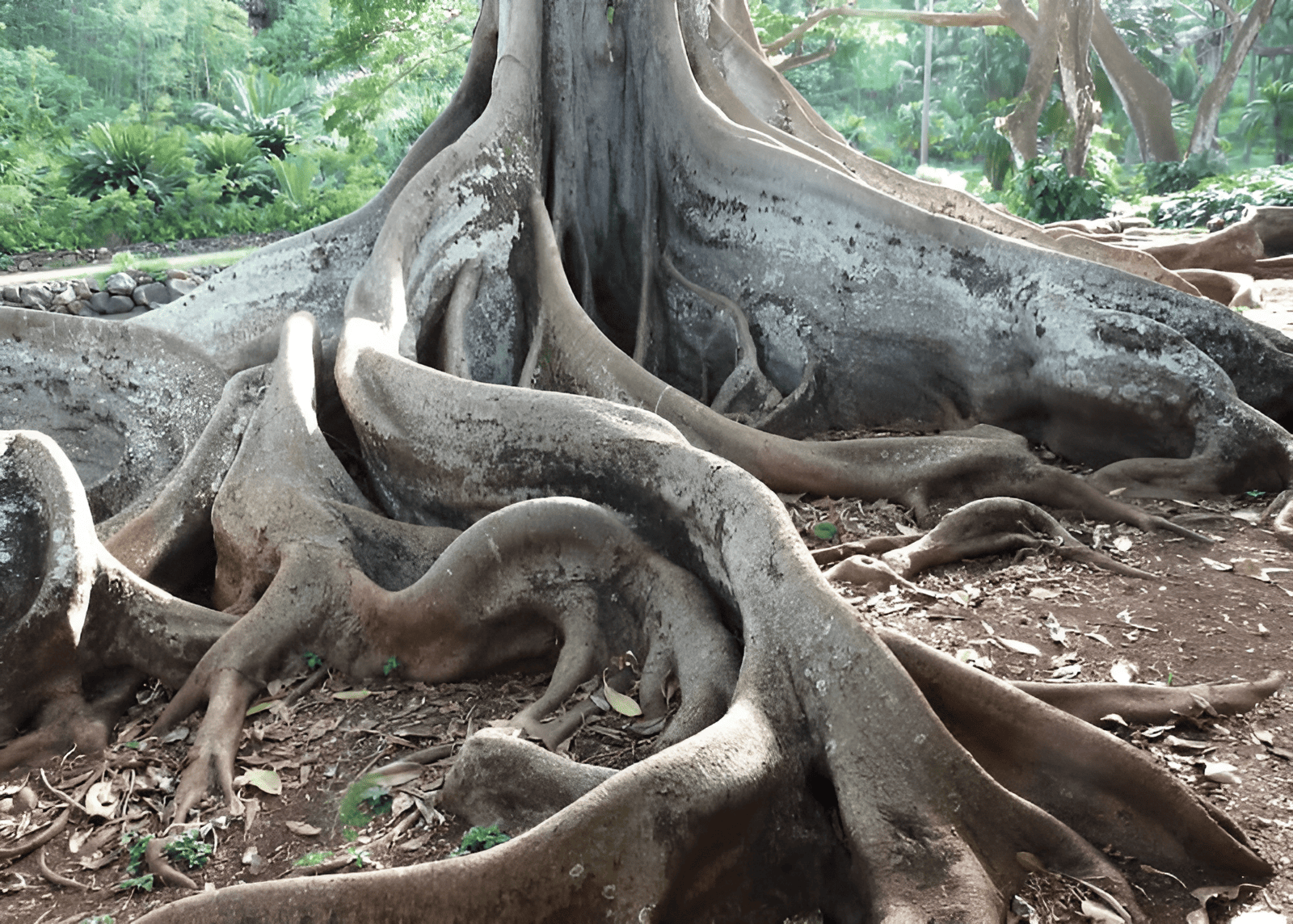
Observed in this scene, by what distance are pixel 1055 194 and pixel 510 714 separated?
49.4 ft

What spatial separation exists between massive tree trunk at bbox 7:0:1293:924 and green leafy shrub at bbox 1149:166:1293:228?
359 inches

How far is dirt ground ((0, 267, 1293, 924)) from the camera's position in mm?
2342

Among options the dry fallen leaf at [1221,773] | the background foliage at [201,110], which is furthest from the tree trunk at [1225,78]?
the dry fallen leaf at [1221,773]

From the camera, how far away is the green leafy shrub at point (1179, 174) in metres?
19.4

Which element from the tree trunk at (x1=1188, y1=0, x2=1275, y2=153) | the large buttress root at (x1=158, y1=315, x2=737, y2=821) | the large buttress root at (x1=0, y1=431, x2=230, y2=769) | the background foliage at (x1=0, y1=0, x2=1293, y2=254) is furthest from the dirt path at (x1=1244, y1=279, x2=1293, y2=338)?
the tree trunk at (x1=1188, y1=0, x2=1275, y2=153)

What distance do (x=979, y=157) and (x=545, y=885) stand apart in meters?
46.9

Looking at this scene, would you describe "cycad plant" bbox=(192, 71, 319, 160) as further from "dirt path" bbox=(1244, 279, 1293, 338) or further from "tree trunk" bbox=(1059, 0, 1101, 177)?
"dirt path" bbox=(1244, 279, 1293, 338)

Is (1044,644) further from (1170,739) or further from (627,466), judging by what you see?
(627,466)

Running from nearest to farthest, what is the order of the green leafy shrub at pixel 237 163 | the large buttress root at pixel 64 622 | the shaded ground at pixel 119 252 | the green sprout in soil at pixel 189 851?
the green sprout in soil at pixel 189 851 → the large buttress root at pixel 64 622 → the shaded ground at pixel 119 252 → the green leafy shrub at pixel 237 163

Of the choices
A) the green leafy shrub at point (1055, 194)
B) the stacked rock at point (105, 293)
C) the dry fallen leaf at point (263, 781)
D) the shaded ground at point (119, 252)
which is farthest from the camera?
the green leafy shrub at point (1055, 194)

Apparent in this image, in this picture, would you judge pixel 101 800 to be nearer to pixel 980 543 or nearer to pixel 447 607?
pixel 447 607

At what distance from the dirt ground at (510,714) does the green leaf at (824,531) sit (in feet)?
1.50

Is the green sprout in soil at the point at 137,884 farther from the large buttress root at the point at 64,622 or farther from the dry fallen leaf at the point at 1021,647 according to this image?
the dry fallen leaf at the point at 1021,647

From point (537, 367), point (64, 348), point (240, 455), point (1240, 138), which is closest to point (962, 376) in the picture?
point (537, 367)
